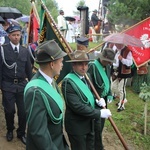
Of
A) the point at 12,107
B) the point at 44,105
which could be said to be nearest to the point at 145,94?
the point at 12,107

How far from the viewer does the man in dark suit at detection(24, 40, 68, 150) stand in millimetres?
2170

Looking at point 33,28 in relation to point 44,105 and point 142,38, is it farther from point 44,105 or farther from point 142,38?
point 44,105

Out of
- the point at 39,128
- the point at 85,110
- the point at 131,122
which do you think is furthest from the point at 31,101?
the point at 131,122

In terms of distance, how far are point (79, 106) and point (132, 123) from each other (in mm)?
3380

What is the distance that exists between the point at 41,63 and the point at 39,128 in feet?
1.94

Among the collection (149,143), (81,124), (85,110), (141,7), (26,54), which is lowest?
(149,143)

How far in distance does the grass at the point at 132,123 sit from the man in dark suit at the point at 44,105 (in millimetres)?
3255

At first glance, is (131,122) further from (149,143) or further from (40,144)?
(40,144)

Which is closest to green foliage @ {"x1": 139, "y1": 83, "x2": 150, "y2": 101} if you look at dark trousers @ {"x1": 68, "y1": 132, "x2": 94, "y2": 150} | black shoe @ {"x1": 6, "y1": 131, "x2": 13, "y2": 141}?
dark trousers @ {"x1": 68, "y1": 132, "x2": 94, "y2": 150}

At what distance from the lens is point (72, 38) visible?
15.0 meters

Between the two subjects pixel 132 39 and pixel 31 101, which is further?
pixel 132 39

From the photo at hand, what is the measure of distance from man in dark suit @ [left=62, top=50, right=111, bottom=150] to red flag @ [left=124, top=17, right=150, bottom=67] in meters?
4.20

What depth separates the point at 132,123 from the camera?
19.8 ft

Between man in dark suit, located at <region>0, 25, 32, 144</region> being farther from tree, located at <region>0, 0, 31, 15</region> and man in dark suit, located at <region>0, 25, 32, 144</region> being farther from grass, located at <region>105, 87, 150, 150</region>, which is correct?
tree, located at <region>0, 0, 31, 15</region>
